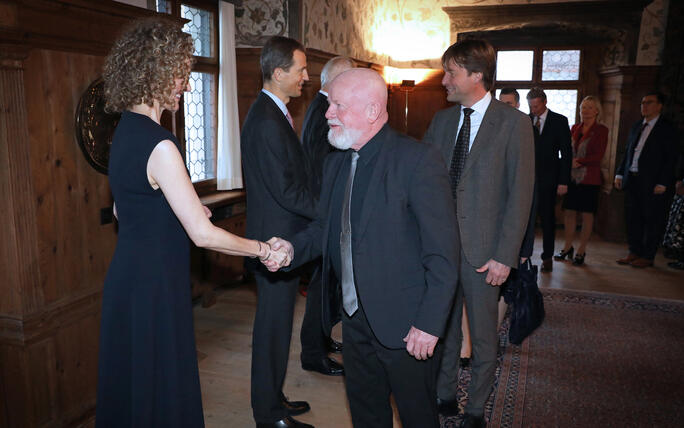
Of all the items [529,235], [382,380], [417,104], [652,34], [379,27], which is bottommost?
[382,380]

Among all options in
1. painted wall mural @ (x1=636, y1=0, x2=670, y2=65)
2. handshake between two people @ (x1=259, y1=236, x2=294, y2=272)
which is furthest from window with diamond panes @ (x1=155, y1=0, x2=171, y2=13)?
painted wall mural @ (x1=636, y1=0, x2=670, y2=65)

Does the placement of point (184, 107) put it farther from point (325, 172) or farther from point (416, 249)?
point (416, 249)

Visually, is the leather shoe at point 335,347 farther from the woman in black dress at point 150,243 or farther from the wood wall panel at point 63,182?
the woman in black dress at point 150,243

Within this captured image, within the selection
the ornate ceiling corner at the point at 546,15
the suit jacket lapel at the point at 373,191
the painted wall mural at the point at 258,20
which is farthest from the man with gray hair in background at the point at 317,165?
the ornate ceiling corner at the point at 546,15

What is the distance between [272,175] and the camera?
98.7 inches

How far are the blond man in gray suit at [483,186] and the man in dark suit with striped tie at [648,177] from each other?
4.02m

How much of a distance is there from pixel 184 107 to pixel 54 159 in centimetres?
199

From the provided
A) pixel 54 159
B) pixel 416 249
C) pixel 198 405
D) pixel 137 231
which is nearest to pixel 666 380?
pixel 416 249

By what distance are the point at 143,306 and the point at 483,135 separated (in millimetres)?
1600

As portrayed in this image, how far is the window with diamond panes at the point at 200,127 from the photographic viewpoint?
4652 mm

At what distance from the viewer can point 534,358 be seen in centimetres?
368

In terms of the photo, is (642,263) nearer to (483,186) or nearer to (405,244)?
(483,186)

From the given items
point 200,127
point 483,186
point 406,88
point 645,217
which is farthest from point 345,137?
point 406,88

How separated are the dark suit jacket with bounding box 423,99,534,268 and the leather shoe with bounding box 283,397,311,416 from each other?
121 cm
